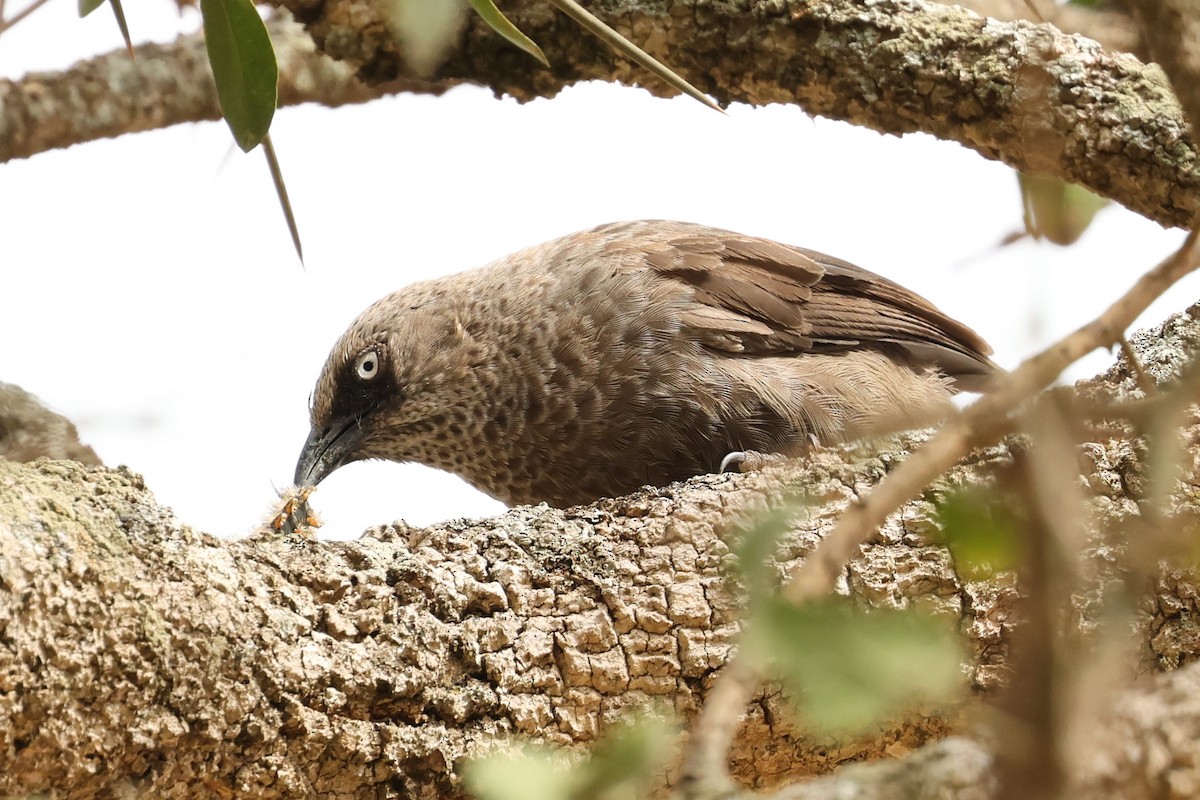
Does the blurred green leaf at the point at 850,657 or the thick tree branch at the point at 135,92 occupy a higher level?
the thick tree branch at the point at 135,92

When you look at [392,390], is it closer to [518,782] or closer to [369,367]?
[369,367]

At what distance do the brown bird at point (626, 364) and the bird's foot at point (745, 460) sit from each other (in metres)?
0.06

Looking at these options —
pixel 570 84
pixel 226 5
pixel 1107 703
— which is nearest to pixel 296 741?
pixel 226 5

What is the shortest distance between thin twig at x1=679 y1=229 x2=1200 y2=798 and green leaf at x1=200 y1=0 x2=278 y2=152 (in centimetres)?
152

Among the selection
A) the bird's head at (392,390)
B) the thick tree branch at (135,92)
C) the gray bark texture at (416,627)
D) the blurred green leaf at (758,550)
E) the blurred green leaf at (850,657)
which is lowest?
the blurred green leaf at (850,657)

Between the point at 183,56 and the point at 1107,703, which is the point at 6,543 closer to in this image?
the point at 1107,703

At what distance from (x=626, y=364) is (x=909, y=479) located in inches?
116

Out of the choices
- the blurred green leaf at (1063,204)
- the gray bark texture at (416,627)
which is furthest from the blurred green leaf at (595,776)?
the blurred green leaf at (1063,204)

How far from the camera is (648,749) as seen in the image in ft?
3.79

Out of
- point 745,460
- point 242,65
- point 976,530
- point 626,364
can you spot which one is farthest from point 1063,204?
point 976,530

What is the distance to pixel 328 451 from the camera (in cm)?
482

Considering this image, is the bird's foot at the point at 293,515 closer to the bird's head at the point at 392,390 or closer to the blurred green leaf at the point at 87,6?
the bird's head at the point at 392,390

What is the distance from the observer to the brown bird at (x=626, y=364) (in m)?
4.06

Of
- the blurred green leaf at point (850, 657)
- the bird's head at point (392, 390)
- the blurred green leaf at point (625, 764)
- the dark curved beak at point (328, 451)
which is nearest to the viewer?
the blurred green leaf at point (850, 657)
